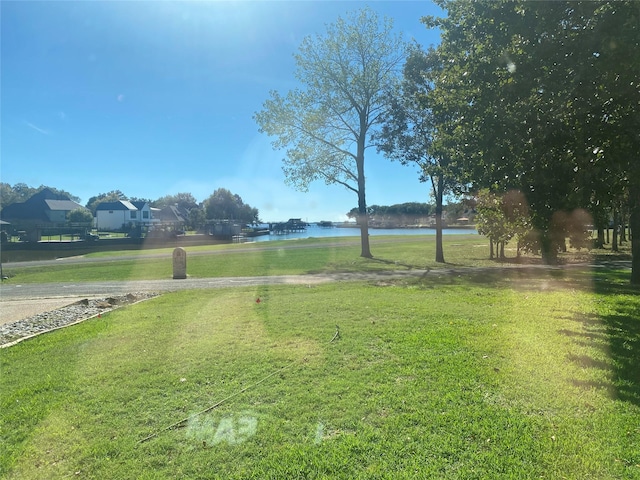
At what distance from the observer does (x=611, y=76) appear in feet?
23.2

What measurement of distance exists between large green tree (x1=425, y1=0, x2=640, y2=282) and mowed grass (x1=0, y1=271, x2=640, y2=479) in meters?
2.56

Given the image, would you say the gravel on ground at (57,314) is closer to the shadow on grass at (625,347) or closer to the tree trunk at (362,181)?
the shadow on grass at (625,347)

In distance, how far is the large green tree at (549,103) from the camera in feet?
23.0

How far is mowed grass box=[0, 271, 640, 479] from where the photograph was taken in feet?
9.89

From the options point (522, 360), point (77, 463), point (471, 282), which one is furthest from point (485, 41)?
point (77, 463)

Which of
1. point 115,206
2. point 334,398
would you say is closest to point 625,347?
point 334,398

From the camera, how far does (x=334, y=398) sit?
13.1 ft

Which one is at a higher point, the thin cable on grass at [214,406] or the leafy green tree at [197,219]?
the leafy green tree at [197,219]

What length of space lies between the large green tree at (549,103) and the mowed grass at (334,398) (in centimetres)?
256

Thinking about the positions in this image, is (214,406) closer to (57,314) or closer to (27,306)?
(57,314)

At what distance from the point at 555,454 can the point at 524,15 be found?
714 centimetres

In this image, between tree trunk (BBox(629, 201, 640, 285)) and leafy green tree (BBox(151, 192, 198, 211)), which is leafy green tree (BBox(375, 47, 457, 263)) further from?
leafy green tree (BBox(151, 192, 198, 211))

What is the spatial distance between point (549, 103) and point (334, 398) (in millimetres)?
7235

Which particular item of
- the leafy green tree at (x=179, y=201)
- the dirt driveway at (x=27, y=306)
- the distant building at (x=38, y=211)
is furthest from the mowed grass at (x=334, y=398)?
A: the leafy green tree at (x=179, y=201)
